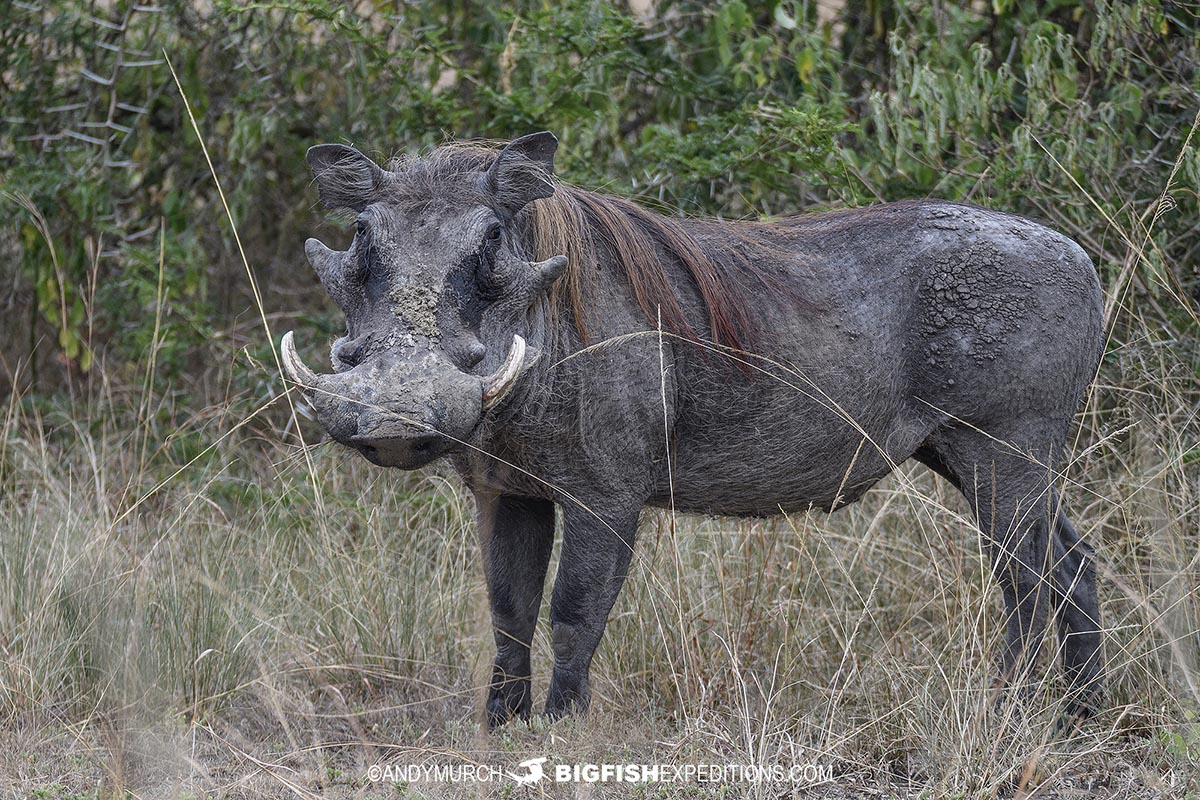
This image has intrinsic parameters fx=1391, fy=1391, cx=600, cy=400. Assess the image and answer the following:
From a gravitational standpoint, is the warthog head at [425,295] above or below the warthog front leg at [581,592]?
above

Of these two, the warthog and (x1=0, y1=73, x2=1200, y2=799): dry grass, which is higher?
the warthog

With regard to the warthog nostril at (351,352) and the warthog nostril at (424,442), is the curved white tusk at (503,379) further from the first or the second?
the warthog nostril at (351,352)

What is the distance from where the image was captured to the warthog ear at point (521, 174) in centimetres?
343

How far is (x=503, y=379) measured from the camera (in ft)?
10.3

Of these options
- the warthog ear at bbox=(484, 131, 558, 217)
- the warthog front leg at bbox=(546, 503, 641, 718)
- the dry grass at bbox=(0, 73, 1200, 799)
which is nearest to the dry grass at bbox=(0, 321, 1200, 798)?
the dry grass at bbox=(0, 73, 1200, 799)

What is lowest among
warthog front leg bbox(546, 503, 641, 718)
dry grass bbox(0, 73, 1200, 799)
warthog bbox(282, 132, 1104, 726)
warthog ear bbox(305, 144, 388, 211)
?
dry grass bbox(0, 73, 1200, 799)

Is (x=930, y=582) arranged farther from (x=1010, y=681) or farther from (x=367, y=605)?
(x=367, y=605)

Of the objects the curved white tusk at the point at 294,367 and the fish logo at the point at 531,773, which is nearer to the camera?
the curved white tusk at the point at 294,367

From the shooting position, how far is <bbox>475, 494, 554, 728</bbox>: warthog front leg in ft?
12.6

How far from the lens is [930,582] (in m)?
4.64

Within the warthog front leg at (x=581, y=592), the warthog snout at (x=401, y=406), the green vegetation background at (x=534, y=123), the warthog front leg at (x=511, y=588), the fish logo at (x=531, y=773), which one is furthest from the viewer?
the green vegetation background at (x=534, y=123)

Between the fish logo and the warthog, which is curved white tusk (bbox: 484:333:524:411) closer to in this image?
the warthog

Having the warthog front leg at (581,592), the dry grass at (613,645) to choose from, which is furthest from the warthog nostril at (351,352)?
the warthog front leg at (581,592)

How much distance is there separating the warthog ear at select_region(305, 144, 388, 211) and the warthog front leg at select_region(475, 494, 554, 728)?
88 centimetres
